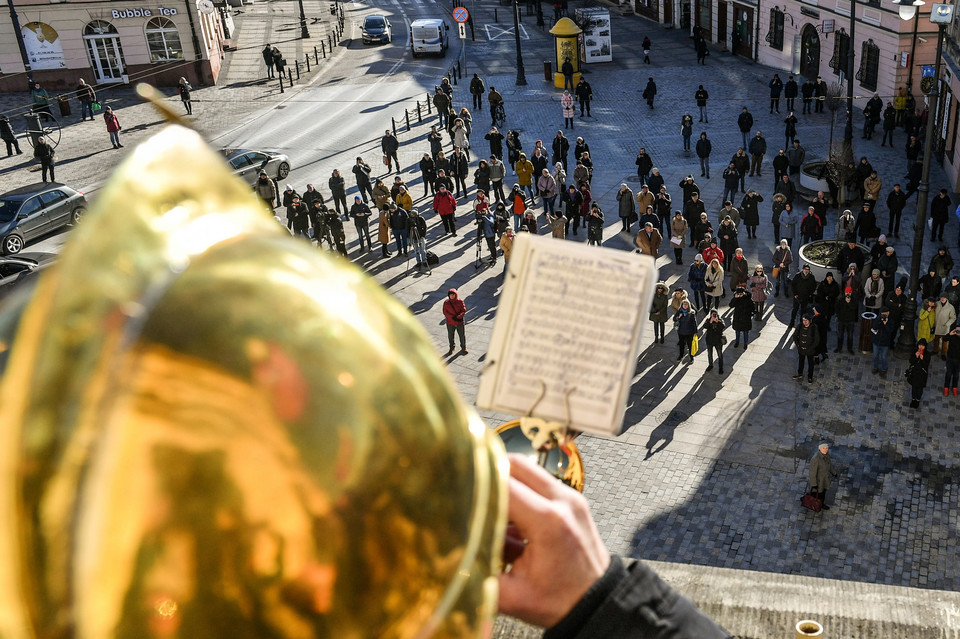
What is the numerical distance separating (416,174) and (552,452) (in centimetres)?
2776

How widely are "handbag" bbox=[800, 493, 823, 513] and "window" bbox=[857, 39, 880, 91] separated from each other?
25.2m

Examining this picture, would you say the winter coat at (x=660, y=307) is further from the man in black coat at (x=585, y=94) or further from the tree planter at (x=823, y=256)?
the man in black coat at (x=585, y=94)

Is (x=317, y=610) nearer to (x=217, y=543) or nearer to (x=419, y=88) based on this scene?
(x=217, y=543)

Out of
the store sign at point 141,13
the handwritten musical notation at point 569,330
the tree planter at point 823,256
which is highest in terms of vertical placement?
the handwritten musical notation at point 569,330

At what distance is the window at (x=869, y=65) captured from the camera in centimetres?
3353

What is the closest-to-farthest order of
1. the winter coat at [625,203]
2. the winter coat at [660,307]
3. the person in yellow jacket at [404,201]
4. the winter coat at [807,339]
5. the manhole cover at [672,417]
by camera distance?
the manhole cover at [672,417] < the winter coat at [807,339] < the winter coat at [660,307] < the winter coat at [625,203] < the person in yellow jacket at [404,201]

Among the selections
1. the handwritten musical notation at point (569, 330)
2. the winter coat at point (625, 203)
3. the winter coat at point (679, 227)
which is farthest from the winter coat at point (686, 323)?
the handwritten musical notation at point (569, 330)

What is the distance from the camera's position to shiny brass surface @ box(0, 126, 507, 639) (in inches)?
37.3

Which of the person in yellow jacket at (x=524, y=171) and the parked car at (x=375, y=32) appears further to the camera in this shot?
the parked car at (x=375, y=32)

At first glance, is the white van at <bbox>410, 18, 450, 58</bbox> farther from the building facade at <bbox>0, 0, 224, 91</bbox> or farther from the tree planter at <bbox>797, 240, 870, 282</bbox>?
the tree planter at <bbox>797, 240, 870, 282</bbox>

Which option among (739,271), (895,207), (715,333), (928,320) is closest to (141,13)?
(739,271)

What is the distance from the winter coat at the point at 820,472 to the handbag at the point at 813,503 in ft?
0.41

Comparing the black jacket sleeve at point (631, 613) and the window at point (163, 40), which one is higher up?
the black jacket sleeve at point (631, 613)

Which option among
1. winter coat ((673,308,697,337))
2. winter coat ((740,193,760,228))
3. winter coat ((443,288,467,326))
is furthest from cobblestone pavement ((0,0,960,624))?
winter coat ((443,288,467,326))
